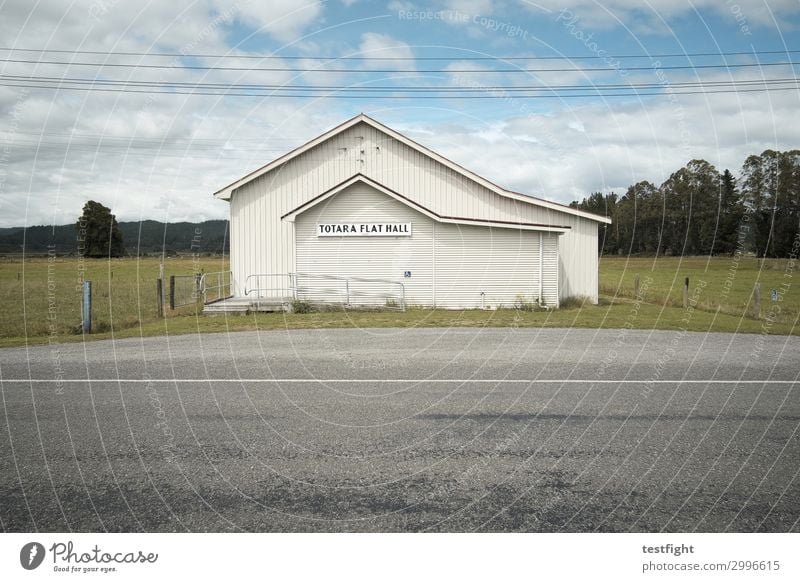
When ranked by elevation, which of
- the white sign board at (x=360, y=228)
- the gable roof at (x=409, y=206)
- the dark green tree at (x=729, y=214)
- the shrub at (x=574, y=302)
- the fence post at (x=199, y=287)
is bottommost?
the shrub at (x=574, y=302)

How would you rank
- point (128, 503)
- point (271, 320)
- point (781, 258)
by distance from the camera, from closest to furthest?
point (128, 503), point (271, 320), point (781, 258)

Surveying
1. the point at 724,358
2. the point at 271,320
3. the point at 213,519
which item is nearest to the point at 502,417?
the point at 213,519

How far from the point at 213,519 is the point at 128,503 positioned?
80cm

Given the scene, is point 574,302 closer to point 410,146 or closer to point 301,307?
point 410,146

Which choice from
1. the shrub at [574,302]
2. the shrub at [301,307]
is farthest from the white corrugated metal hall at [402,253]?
the shrub at [301,307]

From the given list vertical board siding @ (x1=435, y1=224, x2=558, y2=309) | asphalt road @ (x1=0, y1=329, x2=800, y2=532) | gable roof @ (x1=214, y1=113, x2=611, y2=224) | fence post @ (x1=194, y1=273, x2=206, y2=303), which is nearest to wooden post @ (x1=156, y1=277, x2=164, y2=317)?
fence post @ (x1=194, y1=273, x2=206, y2=303)

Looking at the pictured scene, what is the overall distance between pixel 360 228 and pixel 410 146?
200 inches

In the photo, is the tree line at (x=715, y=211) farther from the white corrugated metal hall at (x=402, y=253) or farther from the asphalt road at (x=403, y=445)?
the asphalt road at (x=403, y=445)

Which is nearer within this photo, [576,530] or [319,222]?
[576,530]

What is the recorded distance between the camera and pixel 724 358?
1130cm

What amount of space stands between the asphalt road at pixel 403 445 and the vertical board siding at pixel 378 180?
50.3ft

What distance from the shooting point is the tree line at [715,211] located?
45.3 metres

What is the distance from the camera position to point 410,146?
2647cm
